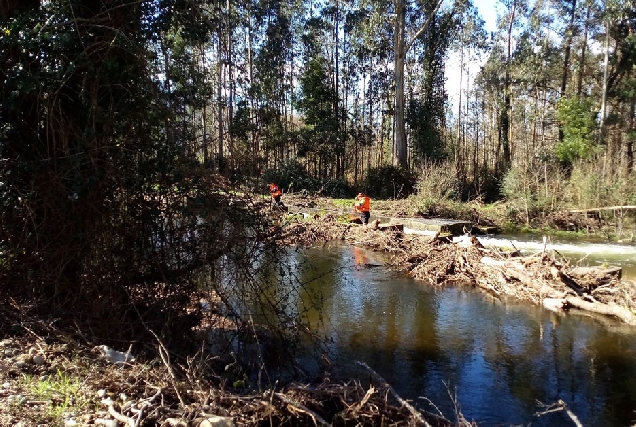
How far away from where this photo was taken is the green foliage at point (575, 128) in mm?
29806

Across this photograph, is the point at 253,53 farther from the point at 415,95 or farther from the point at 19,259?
the point at 19,259

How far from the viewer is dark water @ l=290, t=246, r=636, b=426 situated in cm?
689

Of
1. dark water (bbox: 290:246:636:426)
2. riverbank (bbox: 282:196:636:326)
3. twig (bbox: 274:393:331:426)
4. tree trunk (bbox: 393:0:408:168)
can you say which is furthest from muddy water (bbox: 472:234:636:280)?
tree trunk (bbox: 393:0:408:168)

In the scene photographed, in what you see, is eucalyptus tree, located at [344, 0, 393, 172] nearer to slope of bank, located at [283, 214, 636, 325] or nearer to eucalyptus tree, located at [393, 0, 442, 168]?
eucalyptus tree, located at [393, 0, 442, 168]

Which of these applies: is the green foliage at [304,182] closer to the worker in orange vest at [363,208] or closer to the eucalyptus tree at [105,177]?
the worker in orange vest at [363,208]

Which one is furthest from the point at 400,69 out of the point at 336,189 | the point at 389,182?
the point at 336,189

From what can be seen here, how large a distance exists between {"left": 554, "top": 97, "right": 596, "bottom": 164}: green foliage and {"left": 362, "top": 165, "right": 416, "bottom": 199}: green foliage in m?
8.60

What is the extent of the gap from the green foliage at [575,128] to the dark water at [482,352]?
20.8 m

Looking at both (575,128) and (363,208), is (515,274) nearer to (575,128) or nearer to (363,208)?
(363,208)

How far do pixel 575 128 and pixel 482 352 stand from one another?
84.9 ft

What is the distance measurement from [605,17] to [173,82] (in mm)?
32438

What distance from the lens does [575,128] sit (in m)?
30.5

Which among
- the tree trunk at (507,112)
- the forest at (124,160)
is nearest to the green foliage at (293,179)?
the tree trunk at (507,112)

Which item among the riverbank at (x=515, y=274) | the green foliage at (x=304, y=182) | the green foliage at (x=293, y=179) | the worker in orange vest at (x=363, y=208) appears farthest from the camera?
the green foliage at (x=304, y=182)
